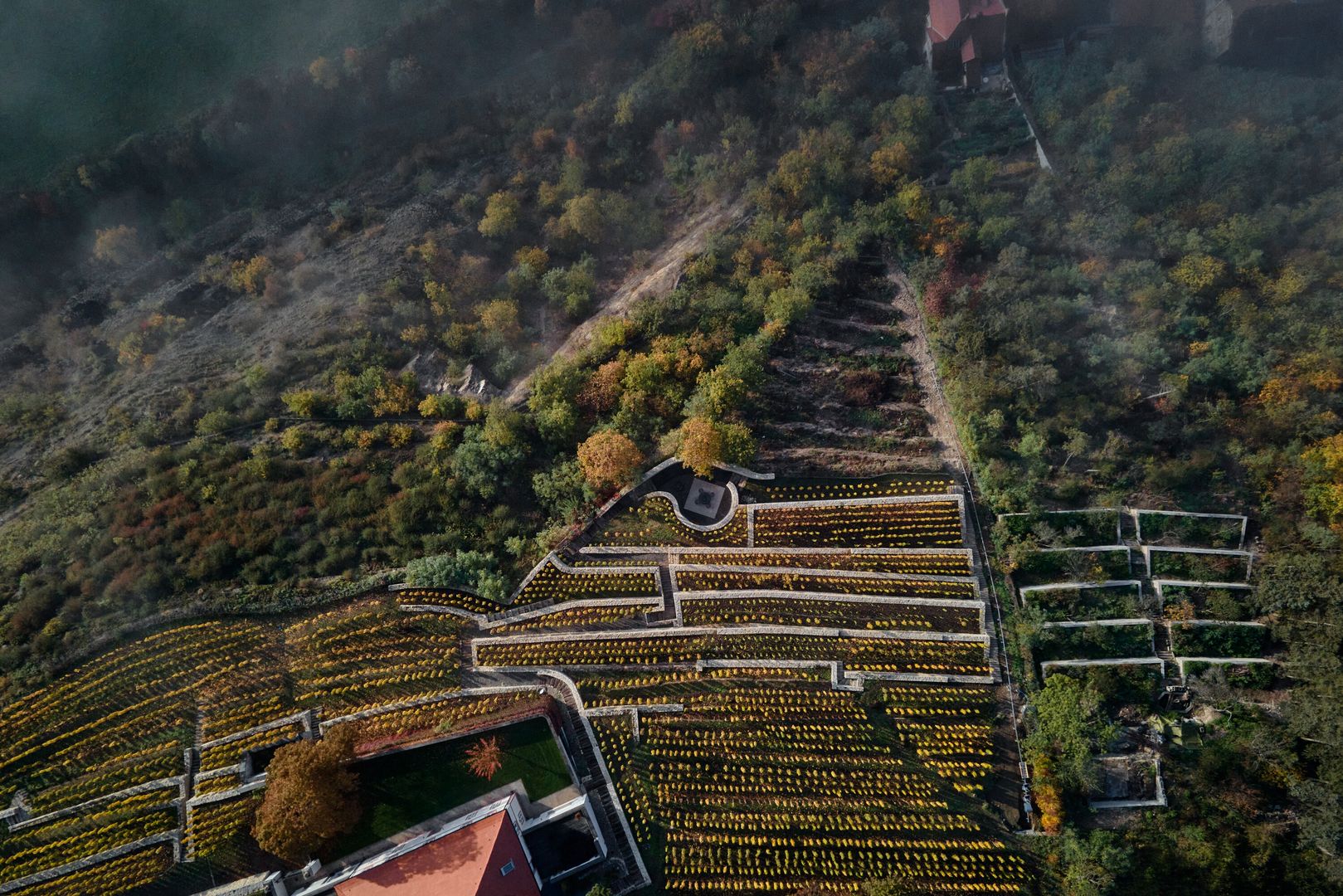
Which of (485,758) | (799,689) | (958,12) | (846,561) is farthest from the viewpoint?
(958,12)

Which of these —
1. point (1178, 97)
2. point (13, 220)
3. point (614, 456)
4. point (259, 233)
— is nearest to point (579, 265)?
point (614, 456)

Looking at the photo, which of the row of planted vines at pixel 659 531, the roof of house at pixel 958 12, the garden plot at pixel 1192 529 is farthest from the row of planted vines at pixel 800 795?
the roof of house at pixel 958 12

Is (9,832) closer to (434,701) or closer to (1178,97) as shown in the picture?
(434,701)

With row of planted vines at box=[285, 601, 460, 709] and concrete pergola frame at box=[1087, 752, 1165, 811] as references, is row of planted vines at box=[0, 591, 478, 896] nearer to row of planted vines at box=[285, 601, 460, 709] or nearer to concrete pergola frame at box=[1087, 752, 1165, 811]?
row of planted vines at box=[285, 601, 460, 709]

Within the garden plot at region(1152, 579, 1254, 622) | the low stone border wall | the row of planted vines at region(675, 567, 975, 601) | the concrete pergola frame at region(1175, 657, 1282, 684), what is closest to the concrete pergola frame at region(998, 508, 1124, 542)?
the garden plot at region(1152, 579, 1254, 622)

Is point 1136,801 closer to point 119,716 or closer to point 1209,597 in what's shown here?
point 1209,597

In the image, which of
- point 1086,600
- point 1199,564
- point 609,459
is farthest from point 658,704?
point 1199,564
